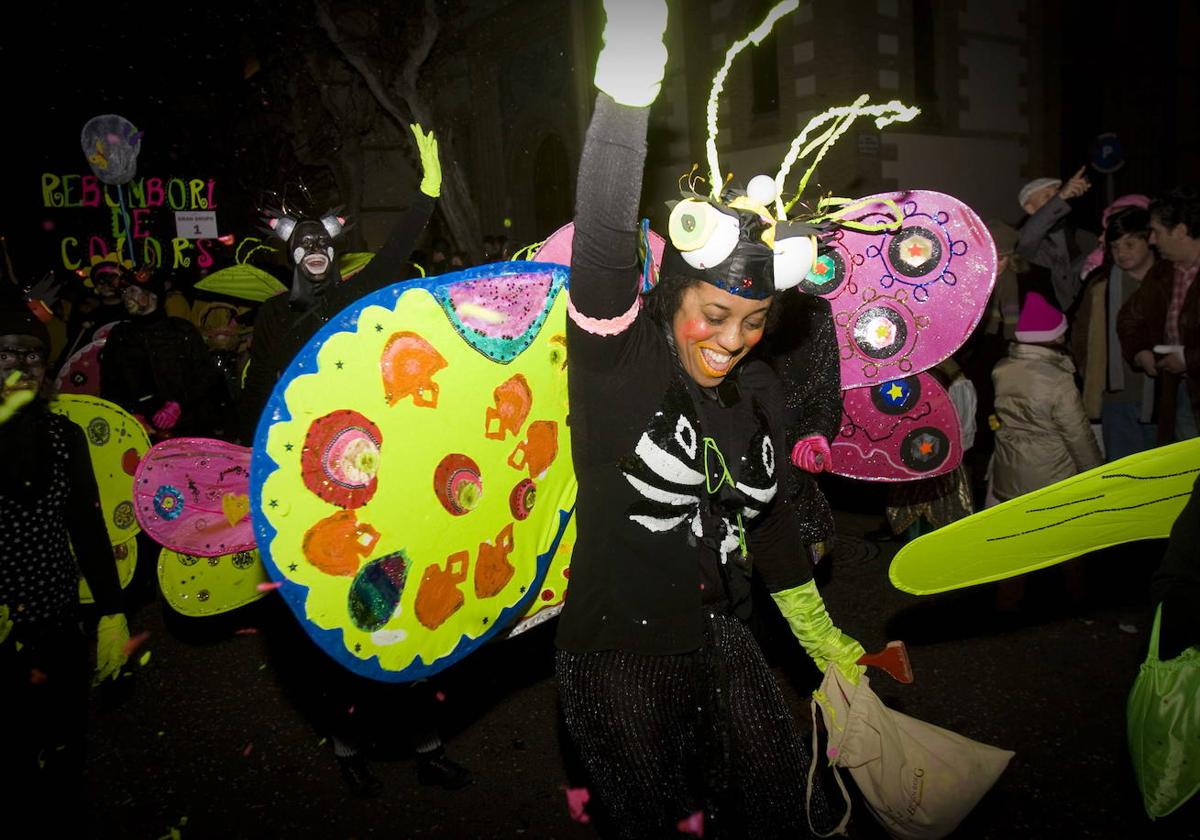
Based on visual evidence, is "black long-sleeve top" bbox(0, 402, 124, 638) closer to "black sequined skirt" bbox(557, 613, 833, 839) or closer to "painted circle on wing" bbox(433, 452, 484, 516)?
"painted circle on wing" bbox(433, 452, 484, 516)

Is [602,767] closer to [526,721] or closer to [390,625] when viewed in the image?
[390,625]

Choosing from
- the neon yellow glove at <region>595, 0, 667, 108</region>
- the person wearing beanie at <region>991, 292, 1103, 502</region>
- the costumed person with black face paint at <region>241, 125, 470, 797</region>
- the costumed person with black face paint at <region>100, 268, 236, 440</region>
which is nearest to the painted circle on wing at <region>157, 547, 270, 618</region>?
the costumed person with black face paint at <region>241, 125, 470, 797</region>

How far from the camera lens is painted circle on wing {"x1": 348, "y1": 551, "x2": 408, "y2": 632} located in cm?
179

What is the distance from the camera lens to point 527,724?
377 cm

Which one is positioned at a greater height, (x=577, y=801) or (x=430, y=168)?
(x=430, y=168)

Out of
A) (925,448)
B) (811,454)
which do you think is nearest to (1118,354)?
(925,448)

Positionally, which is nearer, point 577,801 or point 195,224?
point 577,801

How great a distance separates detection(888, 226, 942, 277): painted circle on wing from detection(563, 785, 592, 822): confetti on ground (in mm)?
2447

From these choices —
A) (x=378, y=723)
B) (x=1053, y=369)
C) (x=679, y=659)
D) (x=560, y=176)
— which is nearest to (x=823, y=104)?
(x=560, y=176)

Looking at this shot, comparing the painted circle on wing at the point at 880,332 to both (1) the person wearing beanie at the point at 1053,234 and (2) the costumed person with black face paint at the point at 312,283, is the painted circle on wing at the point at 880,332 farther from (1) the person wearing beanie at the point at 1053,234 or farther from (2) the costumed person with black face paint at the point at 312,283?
(1) the person wearing beanie at the point at 1053,234

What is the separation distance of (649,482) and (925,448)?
2.19m

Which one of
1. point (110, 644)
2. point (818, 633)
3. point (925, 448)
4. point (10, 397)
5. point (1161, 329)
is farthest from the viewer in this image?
point (1161, 329)

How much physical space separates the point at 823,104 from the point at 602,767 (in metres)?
10.5

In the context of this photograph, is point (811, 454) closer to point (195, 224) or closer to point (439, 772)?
point (439, 772)
